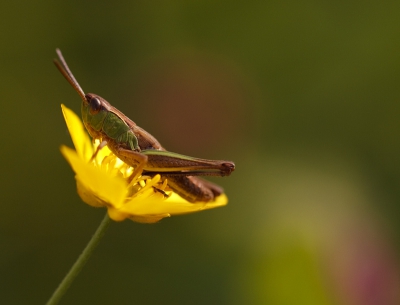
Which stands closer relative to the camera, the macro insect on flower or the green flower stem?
the green flower stem

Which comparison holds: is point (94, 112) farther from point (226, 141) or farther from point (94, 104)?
point (226, 141)

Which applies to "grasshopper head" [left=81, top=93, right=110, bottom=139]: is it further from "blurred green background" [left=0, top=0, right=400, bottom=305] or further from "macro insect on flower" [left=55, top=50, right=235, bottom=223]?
"blurred green background" [left=0, top=0, right=400, bottom=305]

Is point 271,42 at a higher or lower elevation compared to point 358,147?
higher

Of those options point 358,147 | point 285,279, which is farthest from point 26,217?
point 358,147

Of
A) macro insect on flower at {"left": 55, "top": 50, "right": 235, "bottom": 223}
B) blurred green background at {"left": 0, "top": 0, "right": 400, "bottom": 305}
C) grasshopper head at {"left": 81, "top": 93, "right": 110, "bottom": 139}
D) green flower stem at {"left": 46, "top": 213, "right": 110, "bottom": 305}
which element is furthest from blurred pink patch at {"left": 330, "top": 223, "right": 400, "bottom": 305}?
green flower stem at {"left": 46, "top": 213, "right": 110, "bottom": 305}

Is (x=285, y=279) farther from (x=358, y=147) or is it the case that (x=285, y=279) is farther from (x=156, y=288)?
(x=358, y=147)
